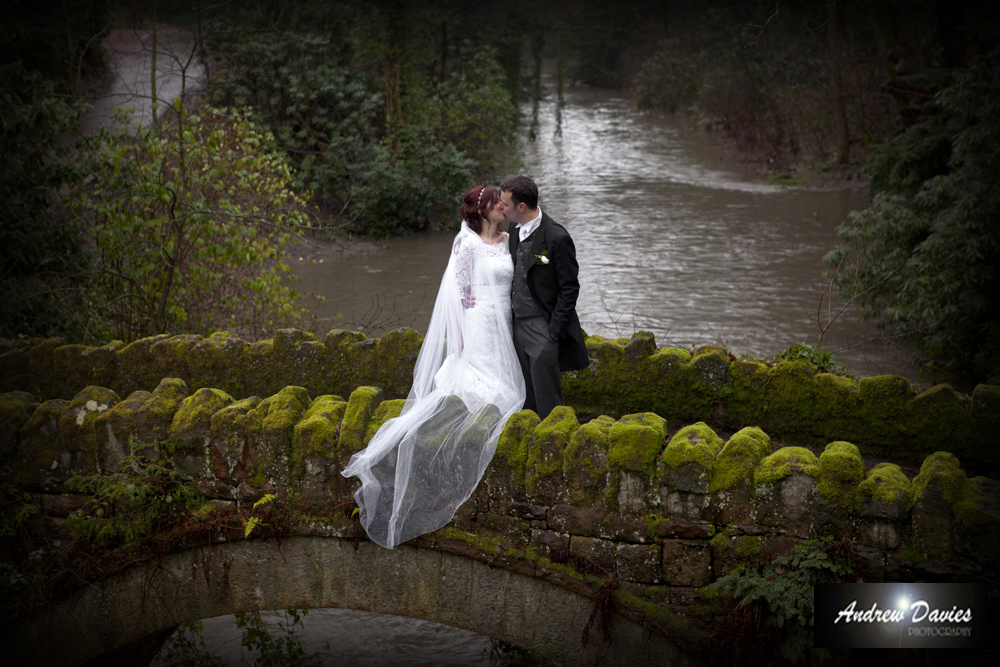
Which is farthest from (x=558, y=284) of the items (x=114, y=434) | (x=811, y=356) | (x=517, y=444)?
(x=114, y=434)

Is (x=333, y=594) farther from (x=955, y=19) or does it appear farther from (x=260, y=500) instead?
(x=955, y=19)

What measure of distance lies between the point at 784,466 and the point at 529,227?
2186mm

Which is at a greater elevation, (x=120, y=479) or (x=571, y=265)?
(x=571, y=265)

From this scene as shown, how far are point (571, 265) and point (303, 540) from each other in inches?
86.8

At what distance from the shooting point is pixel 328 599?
4301mm

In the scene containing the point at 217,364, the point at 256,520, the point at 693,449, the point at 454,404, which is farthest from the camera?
the point at 217,364

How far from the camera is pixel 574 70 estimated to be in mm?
46281

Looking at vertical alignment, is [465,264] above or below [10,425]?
above

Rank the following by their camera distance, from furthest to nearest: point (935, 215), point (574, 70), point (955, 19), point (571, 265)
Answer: point (574, 70), point (955, 19), point (935, 215), point (571, 265)

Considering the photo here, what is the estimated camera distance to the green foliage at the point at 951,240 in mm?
9328

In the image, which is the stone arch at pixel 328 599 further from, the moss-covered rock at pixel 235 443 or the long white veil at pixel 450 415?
the moss-covered rock at pixel 235 443

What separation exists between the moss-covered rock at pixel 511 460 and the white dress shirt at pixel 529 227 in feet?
4.58

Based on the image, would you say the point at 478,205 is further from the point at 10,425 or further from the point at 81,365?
the point at 81,365

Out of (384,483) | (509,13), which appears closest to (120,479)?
(384,483)
